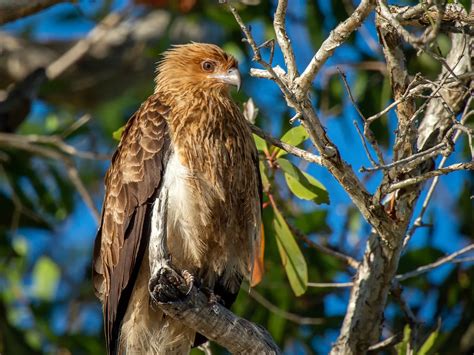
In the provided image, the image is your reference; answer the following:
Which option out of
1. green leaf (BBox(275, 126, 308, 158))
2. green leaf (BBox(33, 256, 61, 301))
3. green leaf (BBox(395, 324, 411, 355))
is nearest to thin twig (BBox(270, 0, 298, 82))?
green leaf (BBox(275, 126, 308, 158))

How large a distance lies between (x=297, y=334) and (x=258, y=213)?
6.61ft

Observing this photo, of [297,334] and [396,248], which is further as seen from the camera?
[297,334]

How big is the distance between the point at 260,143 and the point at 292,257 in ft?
2.30

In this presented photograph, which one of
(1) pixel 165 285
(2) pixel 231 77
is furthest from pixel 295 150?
(2) pixel 231 77

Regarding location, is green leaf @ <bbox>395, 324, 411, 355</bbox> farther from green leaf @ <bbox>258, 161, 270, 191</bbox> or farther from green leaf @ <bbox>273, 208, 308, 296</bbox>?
green leaf @ <bbox>258, 161, 270, 191</bbox>

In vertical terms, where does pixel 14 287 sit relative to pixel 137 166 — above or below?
below

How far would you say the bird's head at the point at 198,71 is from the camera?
569cm

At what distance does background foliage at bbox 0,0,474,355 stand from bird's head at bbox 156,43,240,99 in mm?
615

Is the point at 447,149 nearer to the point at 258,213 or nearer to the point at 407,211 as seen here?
the point at 407,211

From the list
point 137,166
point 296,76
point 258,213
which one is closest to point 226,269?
point 258,213

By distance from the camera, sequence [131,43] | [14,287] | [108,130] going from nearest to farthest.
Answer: [14,287]
[108,130]
[131,43]

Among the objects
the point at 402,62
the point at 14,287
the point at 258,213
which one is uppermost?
the point at 402,62

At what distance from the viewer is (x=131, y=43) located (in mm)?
9641

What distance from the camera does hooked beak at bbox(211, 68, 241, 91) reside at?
5.61m
